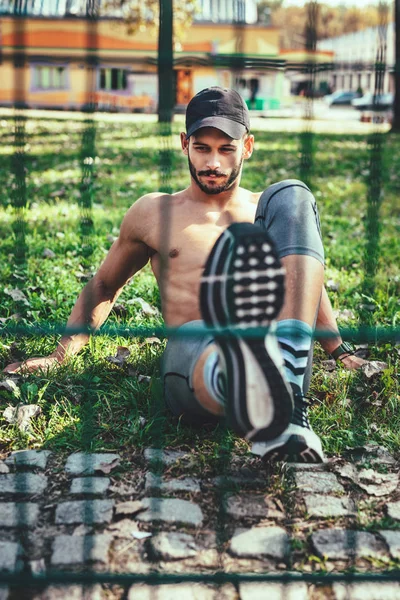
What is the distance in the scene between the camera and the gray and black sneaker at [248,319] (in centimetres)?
191

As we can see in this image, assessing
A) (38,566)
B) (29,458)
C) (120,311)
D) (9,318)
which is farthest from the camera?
(120,311)

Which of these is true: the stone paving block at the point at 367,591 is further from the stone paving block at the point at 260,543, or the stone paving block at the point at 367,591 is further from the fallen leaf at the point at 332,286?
the fallen leaf at the point at 332,286

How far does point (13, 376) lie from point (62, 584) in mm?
1295

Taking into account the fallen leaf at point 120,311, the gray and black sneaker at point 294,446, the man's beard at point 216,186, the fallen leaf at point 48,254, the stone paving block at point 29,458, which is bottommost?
the stone paving block at point 29,458

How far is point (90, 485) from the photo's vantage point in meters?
2.43

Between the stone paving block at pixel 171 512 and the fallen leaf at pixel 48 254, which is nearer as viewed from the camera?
the stone paving block at pixel 171 512

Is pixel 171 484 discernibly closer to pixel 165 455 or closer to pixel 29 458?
pixel 165 455

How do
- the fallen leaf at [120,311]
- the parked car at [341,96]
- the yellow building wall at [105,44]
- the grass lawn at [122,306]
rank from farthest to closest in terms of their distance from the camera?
the yellow building wall at [105,44] < the fallen leaf at [120,311] < the parked car at [341,96] < the grass lawn at [122,306]

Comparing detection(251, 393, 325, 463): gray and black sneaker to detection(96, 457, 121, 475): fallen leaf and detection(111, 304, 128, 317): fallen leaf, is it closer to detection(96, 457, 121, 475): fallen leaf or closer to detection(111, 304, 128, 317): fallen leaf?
detection(96, 457, 121, 475): fallen leaf

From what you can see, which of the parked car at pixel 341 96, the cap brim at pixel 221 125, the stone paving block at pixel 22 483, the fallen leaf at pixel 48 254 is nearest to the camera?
the stone paving block at pixel 22 483

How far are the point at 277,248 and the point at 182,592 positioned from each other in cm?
112

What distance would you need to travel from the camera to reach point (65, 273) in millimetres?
4555

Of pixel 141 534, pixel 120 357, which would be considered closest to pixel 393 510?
pixel 141 534

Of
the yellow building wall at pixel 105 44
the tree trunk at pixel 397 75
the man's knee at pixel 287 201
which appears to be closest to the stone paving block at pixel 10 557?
the man's knee at pixel 287 201
